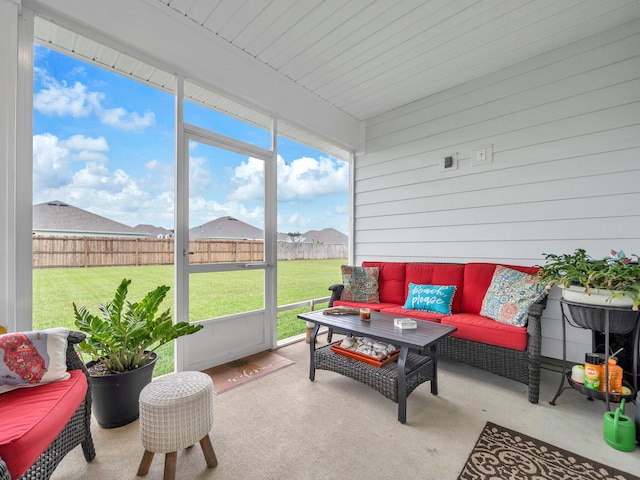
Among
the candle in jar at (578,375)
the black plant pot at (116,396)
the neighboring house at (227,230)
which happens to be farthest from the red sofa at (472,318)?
the black plant pot at (116,396)

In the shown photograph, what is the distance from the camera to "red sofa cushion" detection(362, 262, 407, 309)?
11.6 feet

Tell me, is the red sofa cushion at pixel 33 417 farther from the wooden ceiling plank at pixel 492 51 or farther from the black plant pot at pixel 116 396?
the wooden ceiling plank at pixel 492 51

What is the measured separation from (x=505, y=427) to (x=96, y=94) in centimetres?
423

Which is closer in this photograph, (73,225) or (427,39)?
(73,225)

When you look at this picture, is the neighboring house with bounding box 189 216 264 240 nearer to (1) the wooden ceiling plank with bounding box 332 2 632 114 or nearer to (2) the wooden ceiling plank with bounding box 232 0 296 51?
(2) the wooden ceiling plank with bounding box 232 0 296 51

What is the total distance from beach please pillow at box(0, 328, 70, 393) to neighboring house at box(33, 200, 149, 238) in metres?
0.94

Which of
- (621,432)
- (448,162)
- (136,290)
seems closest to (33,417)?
(136,290)

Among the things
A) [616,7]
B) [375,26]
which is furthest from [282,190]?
[616,7]

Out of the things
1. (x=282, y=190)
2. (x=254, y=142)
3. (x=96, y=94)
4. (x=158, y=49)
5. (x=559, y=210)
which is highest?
(x=158, y=49)

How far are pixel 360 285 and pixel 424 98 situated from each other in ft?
8.30

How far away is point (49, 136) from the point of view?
2229 millimetres

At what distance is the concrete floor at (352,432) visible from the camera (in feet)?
5.07

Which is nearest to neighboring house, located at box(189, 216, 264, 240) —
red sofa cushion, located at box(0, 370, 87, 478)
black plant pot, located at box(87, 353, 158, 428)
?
black plant pot, located at box(87, 353, 158, 428)

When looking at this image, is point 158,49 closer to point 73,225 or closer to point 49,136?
point 49,136
